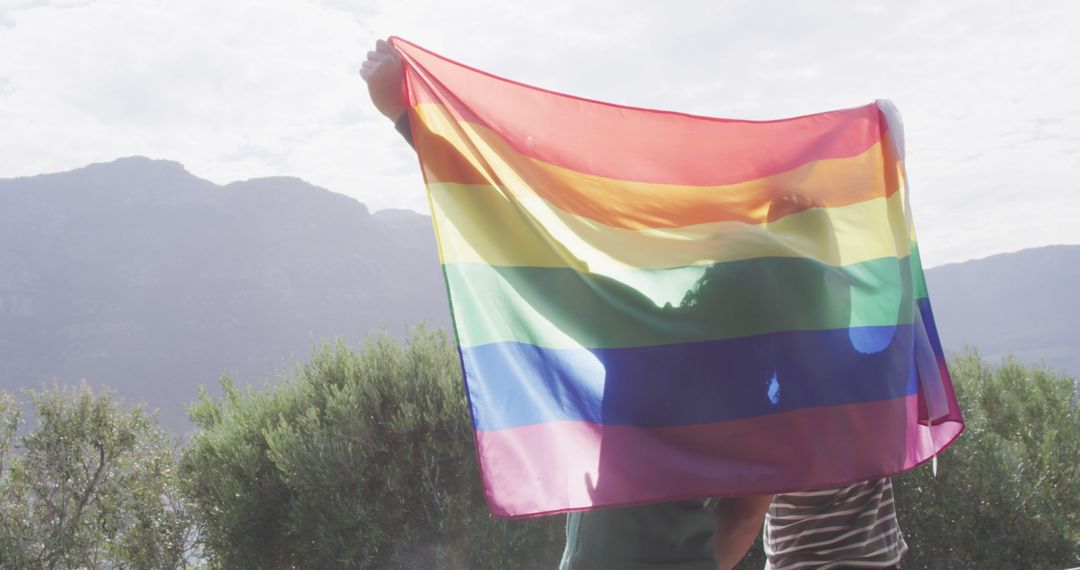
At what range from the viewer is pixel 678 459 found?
211 centimetres

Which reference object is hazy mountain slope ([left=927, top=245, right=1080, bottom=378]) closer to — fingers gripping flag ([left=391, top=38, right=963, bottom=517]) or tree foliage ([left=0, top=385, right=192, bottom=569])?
tree foliage ([left=0, top=385, right=192, bottom=569])

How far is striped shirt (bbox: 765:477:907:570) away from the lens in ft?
7.00

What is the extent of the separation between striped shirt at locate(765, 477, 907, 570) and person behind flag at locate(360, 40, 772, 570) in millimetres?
127

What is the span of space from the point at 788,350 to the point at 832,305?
0.91 ft

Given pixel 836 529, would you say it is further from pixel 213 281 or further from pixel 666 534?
pixel 213 281

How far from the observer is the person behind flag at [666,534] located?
1.81 meters

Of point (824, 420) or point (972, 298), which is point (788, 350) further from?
point (972, 298)

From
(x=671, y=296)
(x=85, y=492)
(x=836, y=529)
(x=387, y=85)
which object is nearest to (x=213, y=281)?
(x=85, y=492)

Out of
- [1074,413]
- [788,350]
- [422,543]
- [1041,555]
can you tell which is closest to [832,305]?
[788,350]

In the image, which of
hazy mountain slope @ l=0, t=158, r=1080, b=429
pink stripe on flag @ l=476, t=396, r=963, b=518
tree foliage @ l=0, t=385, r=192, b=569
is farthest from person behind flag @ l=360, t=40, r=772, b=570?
hazy mountain slope @ l=0, t=158, r=1080, b=429

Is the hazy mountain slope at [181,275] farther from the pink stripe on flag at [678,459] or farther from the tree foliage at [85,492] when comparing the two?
the pink stripe on flag at [678,459]

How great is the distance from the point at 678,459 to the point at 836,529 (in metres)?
0.47

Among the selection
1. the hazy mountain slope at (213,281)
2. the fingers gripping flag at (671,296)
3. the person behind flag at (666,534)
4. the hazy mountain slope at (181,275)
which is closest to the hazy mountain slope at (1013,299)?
the hazy mountain slope at (213,281)

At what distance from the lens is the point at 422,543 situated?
5.41 meters
